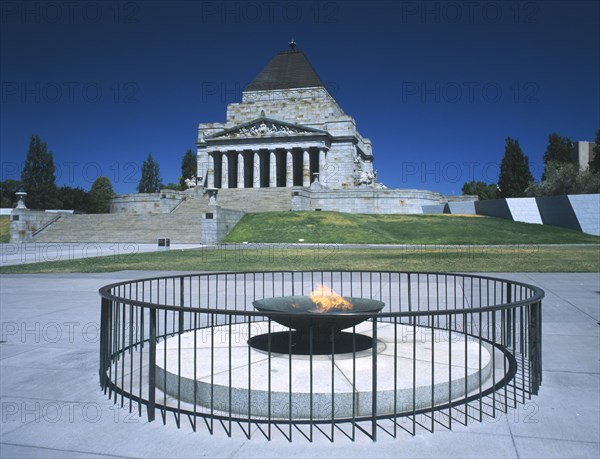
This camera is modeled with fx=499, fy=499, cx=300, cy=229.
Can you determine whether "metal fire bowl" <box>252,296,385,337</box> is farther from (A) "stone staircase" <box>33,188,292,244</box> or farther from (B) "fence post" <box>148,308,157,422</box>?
(A) "stone staircase" <box>33,188,292,244</box>

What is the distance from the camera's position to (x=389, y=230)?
1670 inches

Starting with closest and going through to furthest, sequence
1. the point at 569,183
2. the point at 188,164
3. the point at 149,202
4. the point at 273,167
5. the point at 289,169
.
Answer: the point at 149,202 → the point at 569,183 → the point at 289,169 → the point at 273,167 → the point at 188,164

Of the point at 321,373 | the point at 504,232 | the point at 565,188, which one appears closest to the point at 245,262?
the point at 321,373

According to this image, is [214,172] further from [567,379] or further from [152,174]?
[567,379]

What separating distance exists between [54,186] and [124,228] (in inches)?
1911

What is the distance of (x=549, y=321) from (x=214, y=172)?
68550mm

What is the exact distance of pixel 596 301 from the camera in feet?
38.2

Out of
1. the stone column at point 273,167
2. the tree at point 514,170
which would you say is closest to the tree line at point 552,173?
the tree at point 514,170

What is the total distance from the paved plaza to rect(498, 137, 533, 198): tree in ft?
261

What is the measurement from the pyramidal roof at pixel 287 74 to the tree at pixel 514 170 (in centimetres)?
3260

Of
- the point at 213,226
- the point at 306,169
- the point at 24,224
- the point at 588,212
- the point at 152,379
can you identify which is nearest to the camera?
the point at 152,379

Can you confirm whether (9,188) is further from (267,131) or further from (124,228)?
(124,228)

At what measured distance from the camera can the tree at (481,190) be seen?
130413 millimetres

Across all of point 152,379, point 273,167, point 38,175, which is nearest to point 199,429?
point 152,379
